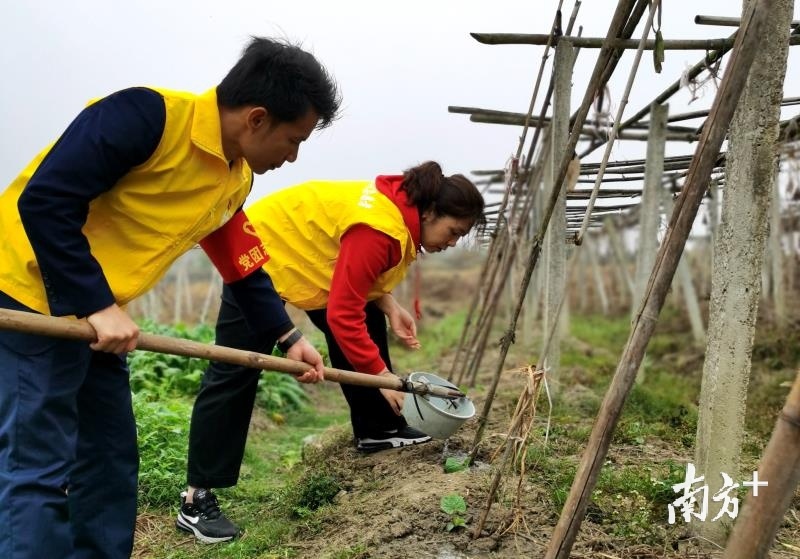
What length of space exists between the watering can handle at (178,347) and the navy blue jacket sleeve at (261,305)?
0.75 ft

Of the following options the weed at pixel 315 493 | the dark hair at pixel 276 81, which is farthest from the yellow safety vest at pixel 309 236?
the dark hair at pixel 276 81

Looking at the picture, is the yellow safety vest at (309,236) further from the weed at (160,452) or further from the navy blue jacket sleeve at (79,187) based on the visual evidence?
the navy blue jacket sleeve at (79,187)

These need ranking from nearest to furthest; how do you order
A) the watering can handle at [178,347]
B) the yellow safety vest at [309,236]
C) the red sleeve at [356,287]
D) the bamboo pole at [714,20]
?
the watering can handle at [178,347]
the red sleeve at [356,287]
the yellow safety vest at [309,236]
the bamboo pole at [714,20]

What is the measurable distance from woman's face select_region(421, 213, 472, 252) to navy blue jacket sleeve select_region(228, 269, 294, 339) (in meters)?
0.78

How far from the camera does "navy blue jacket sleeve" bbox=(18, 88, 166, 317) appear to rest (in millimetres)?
1642

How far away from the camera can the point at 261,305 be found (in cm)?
248

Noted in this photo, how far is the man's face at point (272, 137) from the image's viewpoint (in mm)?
1910

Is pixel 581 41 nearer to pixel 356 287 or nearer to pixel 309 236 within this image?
pixel 309 236

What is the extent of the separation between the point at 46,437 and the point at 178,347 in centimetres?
39

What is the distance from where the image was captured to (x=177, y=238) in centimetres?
200

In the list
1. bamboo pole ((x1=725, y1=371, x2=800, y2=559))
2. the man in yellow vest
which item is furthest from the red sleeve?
bamboo pole ((x1=725, y1=371, x2=800, y2=559))

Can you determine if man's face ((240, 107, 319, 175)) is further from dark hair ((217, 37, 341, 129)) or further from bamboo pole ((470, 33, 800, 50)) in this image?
bamboo pole ((470, 33, 800, 50))

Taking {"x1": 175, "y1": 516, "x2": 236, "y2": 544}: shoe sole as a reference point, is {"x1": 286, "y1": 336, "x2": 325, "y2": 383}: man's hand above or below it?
above

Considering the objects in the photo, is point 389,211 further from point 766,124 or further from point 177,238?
point 766,124
